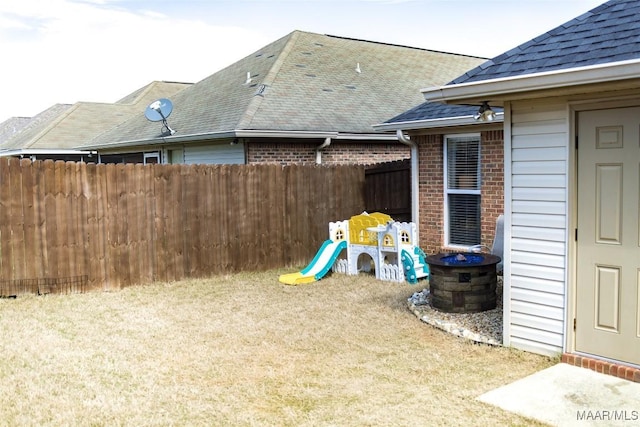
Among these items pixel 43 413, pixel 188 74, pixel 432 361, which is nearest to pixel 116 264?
pixel 43 413

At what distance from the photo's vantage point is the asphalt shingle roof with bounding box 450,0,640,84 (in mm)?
5129

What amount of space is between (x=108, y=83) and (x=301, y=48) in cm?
2456

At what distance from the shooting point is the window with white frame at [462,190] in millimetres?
10734

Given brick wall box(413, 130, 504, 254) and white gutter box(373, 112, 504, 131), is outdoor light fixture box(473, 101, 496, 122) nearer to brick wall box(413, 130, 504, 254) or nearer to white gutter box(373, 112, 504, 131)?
white gutter box(373, 112, 504, 131)

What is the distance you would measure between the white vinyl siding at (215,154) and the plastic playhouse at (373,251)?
3388 mm

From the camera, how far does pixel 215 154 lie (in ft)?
46.4

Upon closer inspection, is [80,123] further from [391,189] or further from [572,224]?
[572,224]

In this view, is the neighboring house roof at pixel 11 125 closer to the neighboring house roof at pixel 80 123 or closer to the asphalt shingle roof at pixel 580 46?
the neighboring house roof at pixel 80 123

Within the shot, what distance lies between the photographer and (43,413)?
4738mm

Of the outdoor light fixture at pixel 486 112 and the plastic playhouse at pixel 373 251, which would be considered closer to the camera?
the outdoor light fixture at pixel 486 112

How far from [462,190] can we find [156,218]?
546 cm

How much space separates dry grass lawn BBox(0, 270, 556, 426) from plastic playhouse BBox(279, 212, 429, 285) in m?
1.02

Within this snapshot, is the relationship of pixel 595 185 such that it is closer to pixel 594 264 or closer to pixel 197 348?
pixel 594 264
